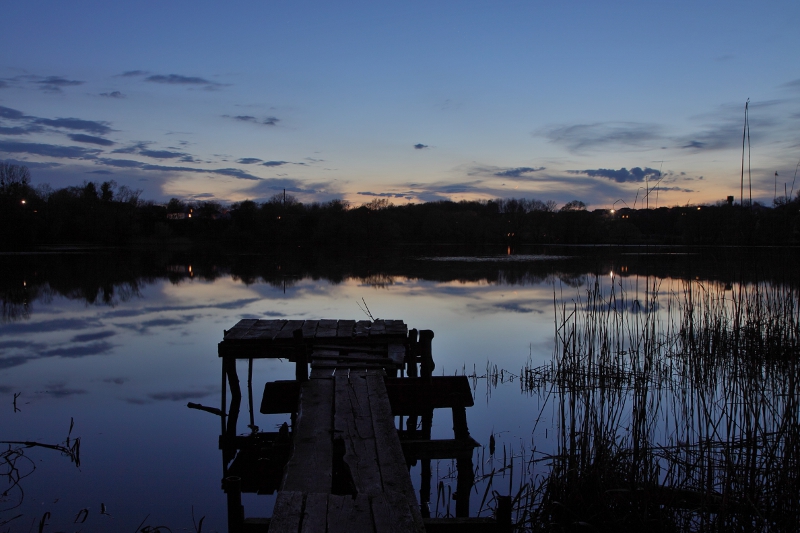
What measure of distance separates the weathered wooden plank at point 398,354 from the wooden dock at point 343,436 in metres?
0.01

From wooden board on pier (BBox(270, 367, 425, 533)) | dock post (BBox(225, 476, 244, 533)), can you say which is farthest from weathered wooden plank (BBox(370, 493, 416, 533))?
dock post (BBox(225, 476, 244, 533))

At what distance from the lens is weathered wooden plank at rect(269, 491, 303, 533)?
8.18ft

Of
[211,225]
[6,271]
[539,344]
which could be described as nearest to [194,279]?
[6,271]

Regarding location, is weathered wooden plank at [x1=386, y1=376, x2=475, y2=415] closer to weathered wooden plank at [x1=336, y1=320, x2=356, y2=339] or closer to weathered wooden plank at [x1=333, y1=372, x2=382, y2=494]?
weathered wooden plank at [x1=333, y1=372, x2=382, y2=494]

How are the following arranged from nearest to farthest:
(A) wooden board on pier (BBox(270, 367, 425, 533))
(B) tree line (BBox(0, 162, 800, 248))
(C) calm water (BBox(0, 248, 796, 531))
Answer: (A) wooden board on pier (BBox(270, 367, 425, 533))
(C) calm water (BBox(0, 248, 796, 531))
(B) tree line (BBox(0, 162, 800, 248))

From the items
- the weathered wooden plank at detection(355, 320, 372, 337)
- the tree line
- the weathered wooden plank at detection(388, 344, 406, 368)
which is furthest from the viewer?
the tree line

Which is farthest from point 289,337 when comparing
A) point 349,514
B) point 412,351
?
point 349,514

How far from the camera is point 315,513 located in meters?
2.64

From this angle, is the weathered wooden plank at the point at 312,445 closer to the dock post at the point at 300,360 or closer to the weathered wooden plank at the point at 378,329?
the dock post at the point at 300,360

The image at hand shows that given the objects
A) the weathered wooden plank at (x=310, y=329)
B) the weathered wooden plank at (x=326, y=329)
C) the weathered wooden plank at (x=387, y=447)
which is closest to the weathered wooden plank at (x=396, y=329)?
the weathered wooden plank at (x=326, y=329)

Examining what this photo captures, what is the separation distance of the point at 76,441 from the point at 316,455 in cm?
381

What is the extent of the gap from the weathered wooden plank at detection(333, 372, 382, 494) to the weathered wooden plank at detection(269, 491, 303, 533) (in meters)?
0.36

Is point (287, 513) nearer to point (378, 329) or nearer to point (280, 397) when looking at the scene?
point (280, 397)

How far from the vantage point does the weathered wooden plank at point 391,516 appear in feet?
8.38
